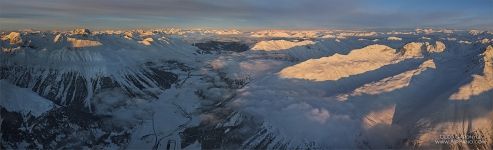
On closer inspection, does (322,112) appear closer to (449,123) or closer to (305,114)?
(305,114)

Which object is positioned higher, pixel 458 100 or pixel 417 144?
pixel 458 100

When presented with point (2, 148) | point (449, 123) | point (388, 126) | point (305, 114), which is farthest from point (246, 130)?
A: point (2, 148)

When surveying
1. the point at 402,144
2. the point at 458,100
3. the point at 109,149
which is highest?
the point at 458,100

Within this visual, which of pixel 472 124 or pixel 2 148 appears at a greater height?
pixel 472 124

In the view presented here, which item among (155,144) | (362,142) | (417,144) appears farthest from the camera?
(155,144)

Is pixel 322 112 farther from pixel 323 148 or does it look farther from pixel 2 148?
pixel 2 148

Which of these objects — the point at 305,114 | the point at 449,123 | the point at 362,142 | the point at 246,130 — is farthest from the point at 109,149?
the point at 449,123

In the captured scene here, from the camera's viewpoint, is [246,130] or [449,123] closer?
[449,123]

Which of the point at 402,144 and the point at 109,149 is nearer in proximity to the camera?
the point at 402,144

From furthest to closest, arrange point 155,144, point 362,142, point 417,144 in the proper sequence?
1. point 155,144
2. point 362,142
3. point 417,144
